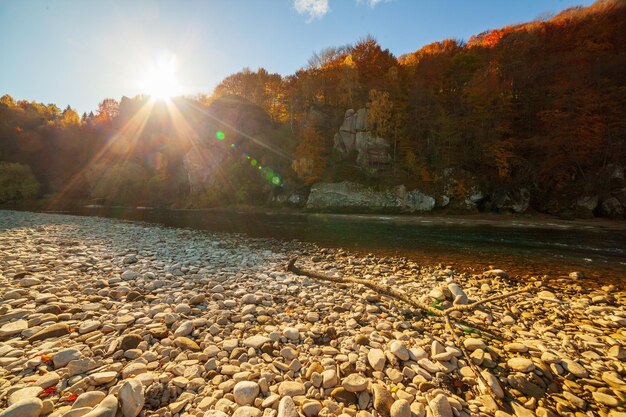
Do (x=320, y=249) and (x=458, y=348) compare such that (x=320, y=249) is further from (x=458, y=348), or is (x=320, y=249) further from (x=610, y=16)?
(x=610, y=16)

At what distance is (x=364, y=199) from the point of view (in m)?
36.2

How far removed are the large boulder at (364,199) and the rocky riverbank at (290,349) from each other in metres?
27.7

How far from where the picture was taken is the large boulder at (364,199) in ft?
110

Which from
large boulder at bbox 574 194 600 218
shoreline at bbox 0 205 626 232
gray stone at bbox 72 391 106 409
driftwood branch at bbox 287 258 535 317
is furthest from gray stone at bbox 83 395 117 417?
large boulder at bbox 574 194 600 218

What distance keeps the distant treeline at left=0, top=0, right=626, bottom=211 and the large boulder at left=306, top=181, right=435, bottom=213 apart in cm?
167

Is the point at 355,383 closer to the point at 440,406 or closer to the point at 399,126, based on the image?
the point at 440,406

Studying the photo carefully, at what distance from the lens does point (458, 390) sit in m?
3.09

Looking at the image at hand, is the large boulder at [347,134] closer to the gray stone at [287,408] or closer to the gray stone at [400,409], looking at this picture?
the gray stone at [400,409]

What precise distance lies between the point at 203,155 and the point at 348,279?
54.8 metres

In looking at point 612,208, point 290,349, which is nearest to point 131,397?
point 290,349

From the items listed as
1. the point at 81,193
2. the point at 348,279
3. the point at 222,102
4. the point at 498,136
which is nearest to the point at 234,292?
the point at 348,279

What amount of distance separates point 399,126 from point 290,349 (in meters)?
40.9

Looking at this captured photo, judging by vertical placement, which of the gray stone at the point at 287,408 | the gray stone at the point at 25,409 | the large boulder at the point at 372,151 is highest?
the large boulder at the point at 372,151

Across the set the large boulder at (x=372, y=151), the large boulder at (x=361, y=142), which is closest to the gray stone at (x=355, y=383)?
the large boulder at (x=361, y=142)
